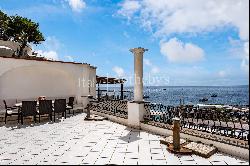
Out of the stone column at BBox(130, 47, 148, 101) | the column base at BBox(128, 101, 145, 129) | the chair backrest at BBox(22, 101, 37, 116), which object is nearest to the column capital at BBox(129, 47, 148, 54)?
the stone column at BBox(130, 47, 148, 101)

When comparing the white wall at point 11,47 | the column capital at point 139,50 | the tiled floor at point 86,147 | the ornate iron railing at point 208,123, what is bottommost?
the tiled floor at point 86,147

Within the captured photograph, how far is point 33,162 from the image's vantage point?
6.41 m

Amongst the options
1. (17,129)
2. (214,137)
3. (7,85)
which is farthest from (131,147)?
(7,85)

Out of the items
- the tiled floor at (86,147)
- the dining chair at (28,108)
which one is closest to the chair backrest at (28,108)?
the dining chair at (28,108)

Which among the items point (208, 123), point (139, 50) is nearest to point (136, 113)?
point (139, 50)

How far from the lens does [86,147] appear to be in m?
7.80

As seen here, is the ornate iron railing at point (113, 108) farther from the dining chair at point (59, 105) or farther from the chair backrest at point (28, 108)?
the chair backrest at point (28, 108)

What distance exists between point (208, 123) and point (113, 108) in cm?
626

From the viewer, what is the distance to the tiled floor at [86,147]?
255 inches

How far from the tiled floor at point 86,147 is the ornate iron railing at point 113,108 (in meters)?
1.40

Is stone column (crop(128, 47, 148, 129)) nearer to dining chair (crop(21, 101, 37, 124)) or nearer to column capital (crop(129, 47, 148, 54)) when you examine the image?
column capital (crop(129, 47, 148, 54))

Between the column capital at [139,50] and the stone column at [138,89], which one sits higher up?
the column capital at [139,50]

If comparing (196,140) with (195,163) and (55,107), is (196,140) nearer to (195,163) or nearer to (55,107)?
(195,163)

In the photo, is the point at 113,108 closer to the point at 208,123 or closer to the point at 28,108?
the point at 28,108
